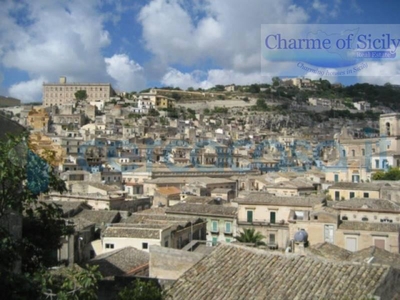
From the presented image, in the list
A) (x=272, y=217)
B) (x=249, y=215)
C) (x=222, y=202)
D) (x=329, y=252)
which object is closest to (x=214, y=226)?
(x=249, y=215)

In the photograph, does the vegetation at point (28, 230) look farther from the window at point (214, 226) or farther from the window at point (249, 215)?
the window at point (214, 226)

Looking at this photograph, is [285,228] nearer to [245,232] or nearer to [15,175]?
[245,232]

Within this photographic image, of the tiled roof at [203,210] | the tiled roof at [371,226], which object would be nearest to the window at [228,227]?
the tiled roof at [203,210]

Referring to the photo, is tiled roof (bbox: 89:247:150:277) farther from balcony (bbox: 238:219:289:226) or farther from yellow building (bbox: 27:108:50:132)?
yellow building (bbox: 27:108:50:132)

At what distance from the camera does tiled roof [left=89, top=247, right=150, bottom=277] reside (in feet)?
42.6

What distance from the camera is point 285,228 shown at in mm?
20953

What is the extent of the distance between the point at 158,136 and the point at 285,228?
2098 inches

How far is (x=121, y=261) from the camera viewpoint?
13.9 metres

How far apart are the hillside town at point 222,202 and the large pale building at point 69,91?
6462 millimetres

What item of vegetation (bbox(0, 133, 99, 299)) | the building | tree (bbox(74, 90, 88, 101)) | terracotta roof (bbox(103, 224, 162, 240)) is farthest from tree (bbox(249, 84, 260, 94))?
vegetation (bbox(0, 133, 99, 299))

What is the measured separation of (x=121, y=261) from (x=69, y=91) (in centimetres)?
10761

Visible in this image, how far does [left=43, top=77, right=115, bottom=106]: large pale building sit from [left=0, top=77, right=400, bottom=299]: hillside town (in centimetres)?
646

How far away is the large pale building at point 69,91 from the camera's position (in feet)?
379

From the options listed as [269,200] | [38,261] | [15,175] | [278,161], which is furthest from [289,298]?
[278,161]
